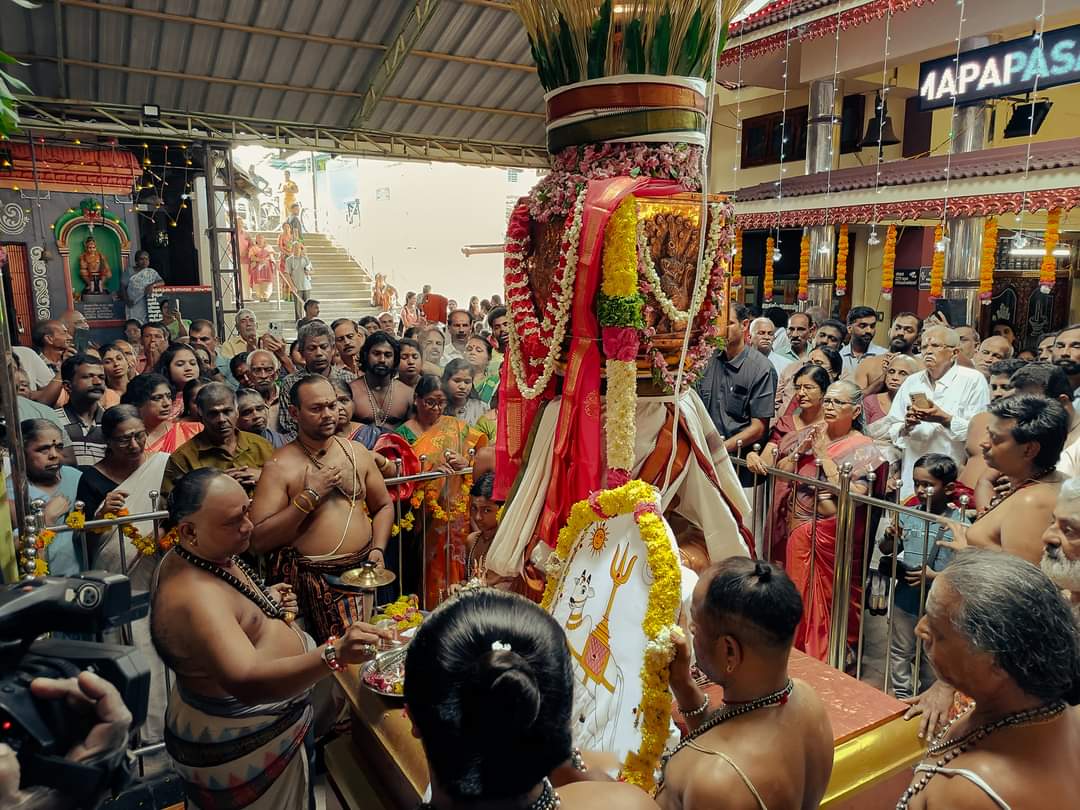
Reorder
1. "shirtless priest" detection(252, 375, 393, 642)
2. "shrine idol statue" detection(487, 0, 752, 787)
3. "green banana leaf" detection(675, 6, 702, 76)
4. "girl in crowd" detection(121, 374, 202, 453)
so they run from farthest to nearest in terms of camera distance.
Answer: "girl in crowd" detection(121, 374, 202, 453) < "shirtless priest" detection(252, 375, 393, 642) < "green banana leaf" detection(675, 6, 702, 76) < "shrine idol statue" detection(487, 0, 752, 787)

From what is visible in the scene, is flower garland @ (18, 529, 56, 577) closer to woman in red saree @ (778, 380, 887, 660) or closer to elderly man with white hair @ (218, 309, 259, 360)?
woman in red saree @ (778, 380, 887, 660)

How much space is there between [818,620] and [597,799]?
3.01 meters

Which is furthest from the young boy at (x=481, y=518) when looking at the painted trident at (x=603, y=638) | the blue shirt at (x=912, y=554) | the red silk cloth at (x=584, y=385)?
the blue shirt at (x=912, y=554)

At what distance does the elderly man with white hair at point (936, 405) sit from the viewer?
4.63 metres

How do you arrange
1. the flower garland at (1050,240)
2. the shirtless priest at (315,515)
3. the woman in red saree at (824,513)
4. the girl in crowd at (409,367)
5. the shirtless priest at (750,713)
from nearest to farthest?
the shirtless priest at (750,713) < the shirtless priest at (315,515) < the woman in red saree at (824,513) < the girl in crowd at (409,367) < the flower garland at (1050,240)

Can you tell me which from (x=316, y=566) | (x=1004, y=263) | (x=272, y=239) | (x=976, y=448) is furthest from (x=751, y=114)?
(x=316, y=566)

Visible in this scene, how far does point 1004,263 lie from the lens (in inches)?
559

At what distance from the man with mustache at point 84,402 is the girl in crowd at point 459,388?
2179 millimetres

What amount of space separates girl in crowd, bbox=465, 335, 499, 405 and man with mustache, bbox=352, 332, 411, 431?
613 millimetres

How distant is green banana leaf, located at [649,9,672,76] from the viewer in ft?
7.00

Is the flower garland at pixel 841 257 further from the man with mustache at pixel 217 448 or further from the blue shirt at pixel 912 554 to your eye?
the man with mustache at pixel 217 448

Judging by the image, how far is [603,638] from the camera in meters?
2.10

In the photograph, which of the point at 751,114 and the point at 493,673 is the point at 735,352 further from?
the point at 751,114

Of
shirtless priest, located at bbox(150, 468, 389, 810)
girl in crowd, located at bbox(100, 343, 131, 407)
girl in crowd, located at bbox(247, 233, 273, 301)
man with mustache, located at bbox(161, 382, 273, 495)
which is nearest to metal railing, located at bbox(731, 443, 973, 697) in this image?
shirtless priest, located at bbox(150, 468, 389, 810)
